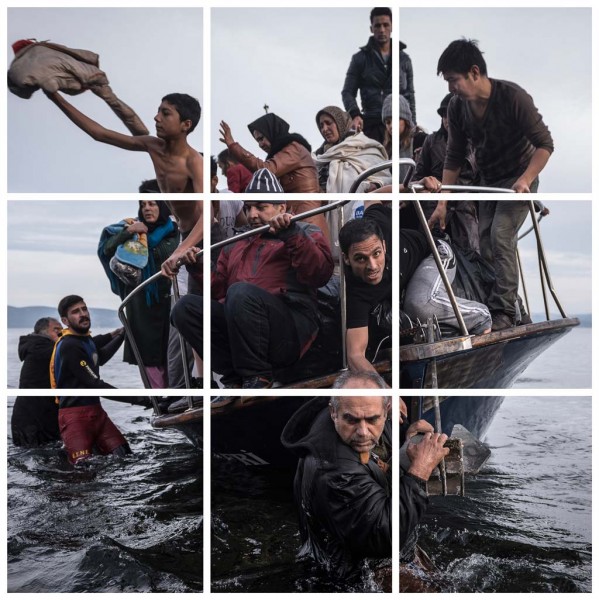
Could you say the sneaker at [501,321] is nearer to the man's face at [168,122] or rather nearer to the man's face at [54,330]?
the man's face at [168,122]

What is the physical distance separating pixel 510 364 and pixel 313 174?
123 cm

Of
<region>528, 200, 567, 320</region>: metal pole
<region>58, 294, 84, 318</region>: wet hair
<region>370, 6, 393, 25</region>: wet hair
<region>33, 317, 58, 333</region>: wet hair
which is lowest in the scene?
<region>33, 317, 58, 333</region>: wet hair

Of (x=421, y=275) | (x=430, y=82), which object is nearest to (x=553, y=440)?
(x=421, y=275)

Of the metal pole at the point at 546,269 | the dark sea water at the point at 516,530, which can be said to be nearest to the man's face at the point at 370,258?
the metal pole at the point at 546,269

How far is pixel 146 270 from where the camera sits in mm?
3654

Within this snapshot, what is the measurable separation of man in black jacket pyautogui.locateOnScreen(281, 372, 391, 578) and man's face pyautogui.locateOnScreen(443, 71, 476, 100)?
1192 millimetres

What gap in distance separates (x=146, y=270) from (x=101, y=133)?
2.03ft

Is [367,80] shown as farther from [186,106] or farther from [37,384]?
[37,384]

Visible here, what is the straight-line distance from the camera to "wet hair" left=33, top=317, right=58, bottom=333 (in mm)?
3465

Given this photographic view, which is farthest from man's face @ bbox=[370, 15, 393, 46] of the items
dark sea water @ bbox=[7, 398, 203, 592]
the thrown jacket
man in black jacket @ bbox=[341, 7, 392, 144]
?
dark sea water @ bbox=[7, 398, 203, 592]

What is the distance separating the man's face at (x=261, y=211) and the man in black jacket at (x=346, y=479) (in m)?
0.70

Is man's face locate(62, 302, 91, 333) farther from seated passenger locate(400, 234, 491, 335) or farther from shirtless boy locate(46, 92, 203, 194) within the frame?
seated passenger locate(400, 234, 491, 335)

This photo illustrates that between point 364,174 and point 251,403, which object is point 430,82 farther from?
point 251,403

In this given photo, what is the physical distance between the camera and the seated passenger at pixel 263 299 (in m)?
3.32
